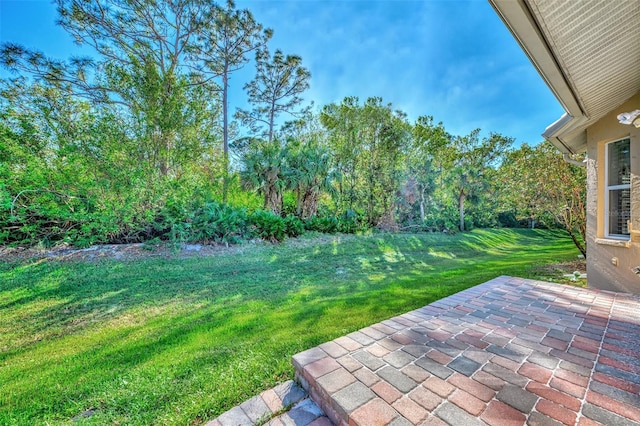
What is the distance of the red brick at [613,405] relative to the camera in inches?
53.8

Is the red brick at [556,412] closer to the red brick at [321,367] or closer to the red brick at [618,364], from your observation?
the red brick at [618,364]

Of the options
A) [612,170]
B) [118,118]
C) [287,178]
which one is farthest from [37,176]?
→ [612,170]

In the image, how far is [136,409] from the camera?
5.40 ft

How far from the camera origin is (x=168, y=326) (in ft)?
9.73

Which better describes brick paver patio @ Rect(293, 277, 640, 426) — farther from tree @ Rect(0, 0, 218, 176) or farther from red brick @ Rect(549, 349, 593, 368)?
tree @ Rect(0, 0, 218, 176)

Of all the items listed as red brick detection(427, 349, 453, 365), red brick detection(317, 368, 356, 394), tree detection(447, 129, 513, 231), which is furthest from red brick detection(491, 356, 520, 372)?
tree detection(447, 129, 513, 231)

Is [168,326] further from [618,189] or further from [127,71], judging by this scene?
[127,71]

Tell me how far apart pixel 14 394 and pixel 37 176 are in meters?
4.87

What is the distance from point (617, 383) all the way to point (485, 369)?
30.8 inches

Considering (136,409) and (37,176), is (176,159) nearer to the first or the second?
(37,176)

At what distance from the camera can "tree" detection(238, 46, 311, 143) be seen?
1366cm

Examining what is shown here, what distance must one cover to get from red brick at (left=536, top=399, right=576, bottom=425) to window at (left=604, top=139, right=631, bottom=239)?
3.69m

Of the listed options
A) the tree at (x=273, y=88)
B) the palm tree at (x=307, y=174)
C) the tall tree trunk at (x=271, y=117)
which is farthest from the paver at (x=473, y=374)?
the tall tree trunk at (x=271, y=117)

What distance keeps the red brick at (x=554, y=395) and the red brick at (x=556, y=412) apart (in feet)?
0.16
